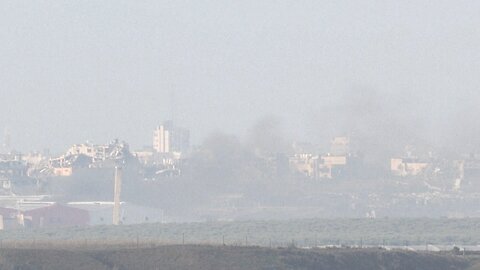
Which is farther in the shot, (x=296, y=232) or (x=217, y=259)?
(x=296, y=232)

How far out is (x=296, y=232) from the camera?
126438 mm

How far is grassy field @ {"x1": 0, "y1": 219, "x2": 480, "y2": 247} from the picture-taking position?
4471 inches

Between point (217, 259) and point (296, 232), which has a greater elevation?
point (296, 232)

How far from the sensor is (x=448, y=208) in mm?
178250

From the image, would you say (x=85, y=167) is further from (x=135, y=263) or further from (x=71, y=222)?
(x=135, y=263)

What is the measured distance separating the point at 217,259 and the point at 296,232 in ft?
152

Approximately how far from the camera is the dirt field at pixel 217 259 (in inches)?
3108

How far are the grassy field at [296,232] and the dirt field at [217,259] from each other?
25.4 m

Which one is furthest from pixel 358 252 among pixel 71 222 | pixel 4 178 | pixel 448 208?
pixel 4 178

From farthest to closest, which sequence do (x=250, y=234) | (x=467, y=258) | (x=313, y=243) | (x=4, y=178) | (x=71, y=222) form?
(x=4, y=178) < (x=71, y=222) < (x=250, y=234) < (x=313, y=243) < (x=467, y=258)

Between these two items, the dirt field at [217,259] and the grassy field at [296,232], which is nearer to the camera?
the dirt field at [217,259]

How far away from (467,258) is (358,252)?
200 inches

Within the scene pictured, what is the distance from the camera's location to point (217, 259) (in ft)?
264

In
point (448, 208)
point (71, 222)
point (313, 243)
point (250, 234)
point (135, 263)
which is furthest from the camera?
point (448, 208)
